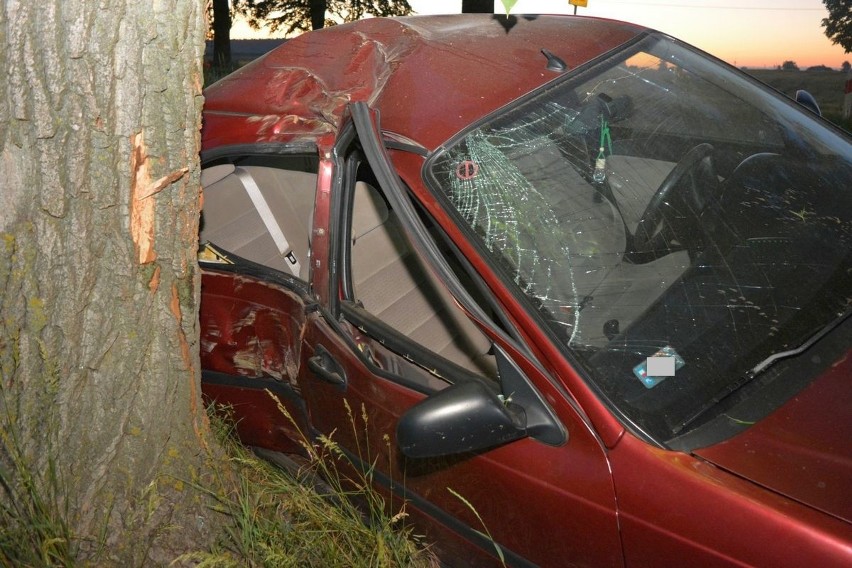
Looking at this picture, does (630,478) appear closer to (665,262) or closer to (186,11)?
(665,262)

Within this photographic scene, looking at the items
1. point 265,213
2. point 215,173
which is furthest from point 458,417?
point 215,173

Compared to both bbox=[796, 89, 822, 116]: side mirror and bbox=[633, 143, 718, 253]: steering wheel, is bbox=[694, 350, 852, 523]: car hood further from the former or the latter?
bbox=[796, 89, 822, 116]: side mirror

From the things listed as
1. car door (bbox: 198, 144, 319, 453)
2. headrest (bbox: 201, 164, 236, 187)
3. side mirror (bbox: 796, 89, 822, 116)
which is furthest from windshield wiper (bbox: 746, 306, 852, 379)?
headrest (bbox: 201, 164, 236, 187)

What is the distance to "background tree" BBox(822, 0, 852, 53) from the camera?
15062mm

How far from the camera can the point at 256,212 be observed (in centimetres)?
305

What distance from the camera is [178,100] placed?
2201 mm

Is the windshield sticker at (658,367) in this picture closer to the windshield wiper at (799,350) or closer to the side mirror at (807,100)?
the windshield wiper at (799,350)

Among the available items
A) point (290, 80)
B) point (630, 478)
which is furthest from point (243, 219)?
point (630, 478)

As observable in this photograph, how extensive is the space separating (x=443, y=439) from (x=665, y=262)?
740 mm

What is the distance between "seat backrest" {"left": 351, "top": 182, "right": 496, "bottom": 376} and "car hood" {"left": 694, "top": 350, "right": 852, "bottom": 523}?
110 cm

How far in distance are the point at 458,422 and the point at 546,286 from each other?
1.34 feet

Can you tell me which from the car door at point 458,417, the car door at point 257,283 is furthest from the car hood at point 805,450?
the car door at point 257,283

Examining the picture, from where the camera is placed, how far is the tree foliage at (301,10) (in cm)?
1881

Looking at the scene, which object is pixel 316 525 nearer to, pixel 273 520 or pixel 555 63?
pixel 273 520
